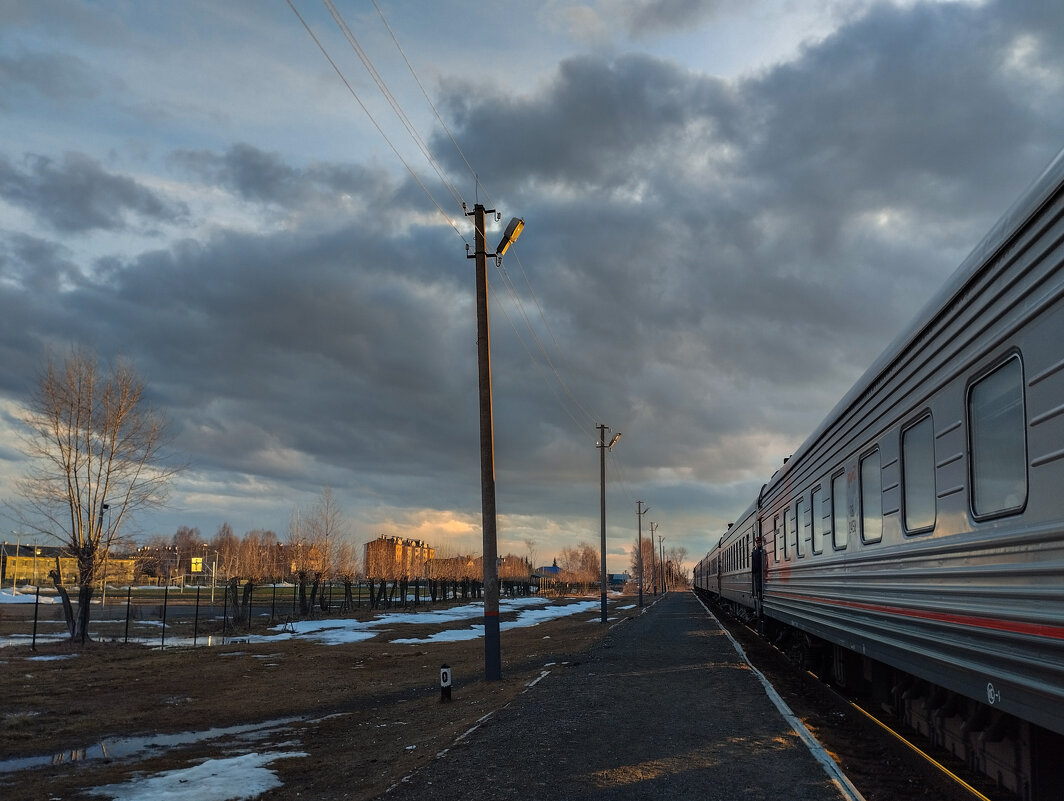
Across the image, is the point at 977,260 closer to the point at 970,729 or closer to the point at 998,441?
the point at 998,441

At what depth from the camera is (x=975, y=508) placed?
4.75 m

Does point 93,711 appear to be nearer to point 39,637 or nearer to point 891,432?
point 891,432

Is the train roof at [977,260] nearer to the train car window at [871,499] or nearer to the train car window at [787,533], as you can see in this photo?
the train car window at [871,499]

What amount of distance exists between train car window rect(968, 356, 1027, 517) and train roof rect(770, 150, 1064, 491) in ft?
2.08

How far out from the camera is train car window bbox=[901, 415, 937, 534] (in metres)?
5.61

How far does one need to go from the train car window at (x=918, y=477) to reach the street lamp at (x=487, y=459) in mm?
9460

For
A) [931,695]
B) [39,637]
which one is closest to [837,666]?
[931,695]

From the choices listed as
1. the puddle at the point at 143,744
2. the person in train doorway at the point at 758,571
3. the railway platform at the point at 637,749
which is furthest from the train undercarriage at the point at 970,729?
the puddle at the point at 143,744

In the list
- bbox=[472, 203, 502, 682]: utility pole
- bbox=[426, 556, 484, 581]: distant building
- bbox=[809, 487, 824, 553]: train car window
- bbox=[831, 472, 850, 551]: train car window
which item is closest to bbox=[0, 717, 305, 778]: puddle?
bbox=[472, 203, 502, 682]: utility pole

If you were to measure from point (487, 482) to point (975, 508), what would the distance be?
440 inches

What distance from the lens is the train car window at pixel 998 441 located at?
4.14 meters

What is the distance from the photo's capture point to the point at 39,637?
26906 millimetres

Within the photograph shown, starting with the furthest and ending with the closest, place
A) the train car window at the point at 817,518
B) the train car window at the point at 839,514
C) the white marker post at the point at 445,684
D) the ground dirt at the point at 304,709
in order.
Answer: the white marker post at the point at 445,684
the train car window at the point at 817,518
the train car window at the point at 839,514
the ground dirt at the point at 304,709

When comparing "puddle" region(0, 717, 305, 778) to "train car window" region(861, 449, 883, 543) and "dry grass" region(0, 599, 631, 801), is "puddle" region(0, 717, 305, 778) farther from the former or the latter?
"train car window" region(861, 449, 883, 543)
